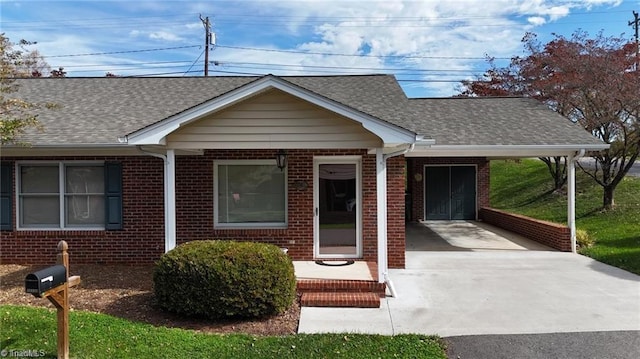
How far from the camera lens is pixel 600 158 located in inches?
590

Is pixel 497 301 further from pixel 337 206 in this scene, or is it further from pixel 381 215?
pixel 337 206

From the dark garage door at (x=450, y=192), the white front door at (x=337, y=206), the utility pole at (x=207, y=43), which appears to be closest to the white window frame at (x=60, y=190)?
the white front door at (x=337, y=206)

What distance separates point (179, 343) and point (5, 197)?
658 centimetres

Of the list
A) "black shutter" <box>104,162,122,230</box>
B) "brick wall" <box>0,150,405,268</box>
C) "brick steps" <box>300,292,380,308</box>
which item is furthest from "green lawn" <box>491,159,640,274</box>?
"black shutter" <box>104,162,122,230</box>

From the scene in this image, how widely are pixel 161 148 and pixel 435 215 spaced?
11.9 metres

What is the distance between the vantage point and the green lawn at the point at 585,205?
10.7m

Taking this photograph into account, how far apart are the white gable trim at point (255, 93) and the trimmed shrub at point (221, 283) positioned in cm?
188

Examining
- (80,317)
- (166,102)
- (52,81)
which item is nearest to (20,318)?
(80,317)

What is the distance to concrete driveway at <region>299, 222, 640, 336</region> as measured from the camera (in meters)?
5.82

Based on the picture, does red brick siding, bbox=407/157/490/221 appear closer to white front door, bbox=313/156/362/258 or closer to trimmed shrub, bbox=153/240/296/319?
white front door, bbox=313/156/362/258

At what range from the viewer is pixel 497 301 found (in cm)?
691

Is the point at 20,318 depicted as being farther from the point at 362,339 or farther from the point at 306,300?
the point at 362,339

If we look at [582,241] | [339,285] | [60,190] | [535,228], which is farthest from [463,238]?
[60,190]

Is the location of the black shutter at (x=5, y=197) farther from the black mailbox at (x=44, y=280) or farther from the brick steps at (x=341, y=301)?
the brick steps at (x=341, y=301)
